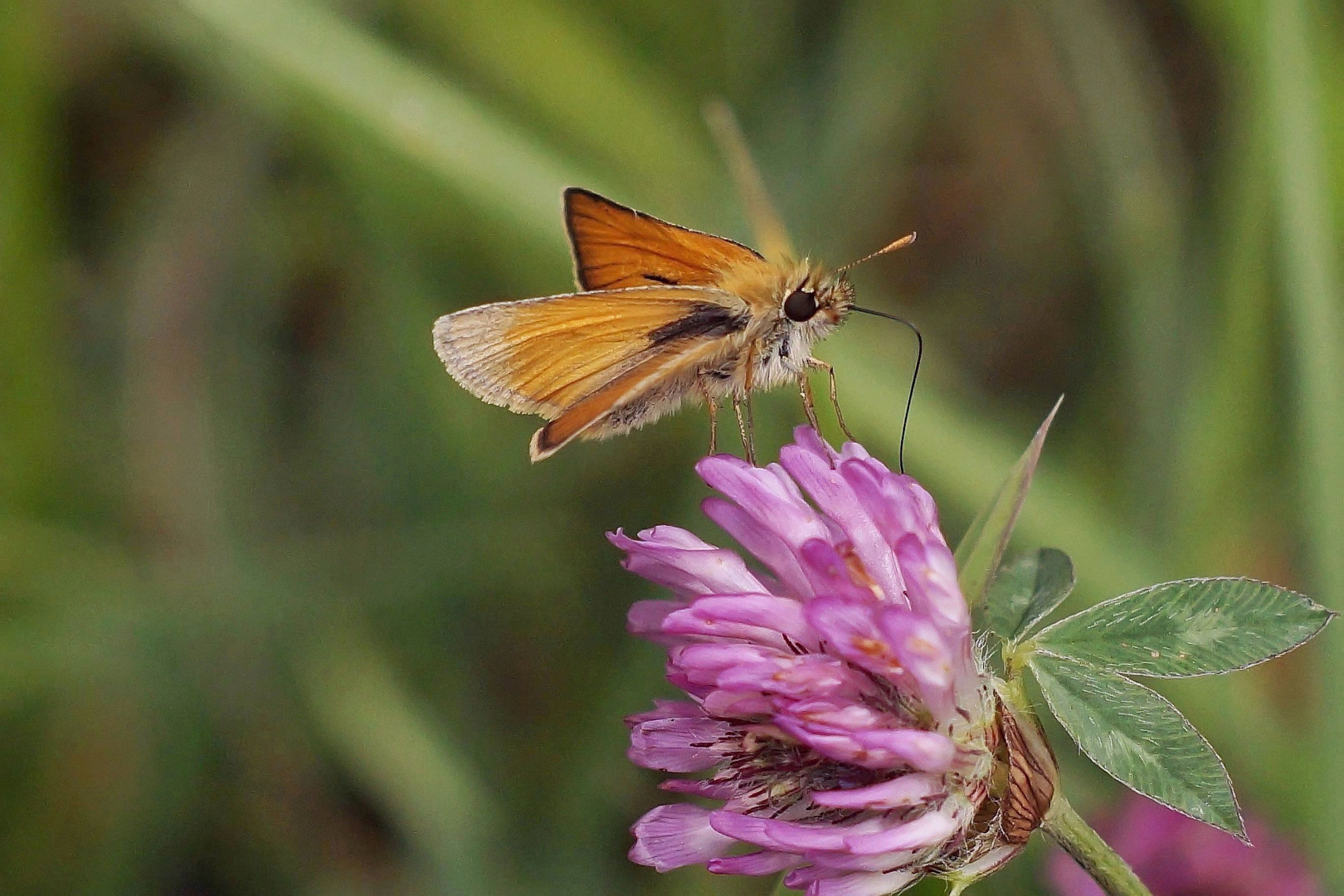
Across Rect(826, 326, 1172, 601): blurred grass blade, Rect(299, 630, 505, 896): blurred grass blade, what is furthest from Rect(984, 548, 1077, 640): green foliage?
Rect(299, 630, 505, 896): blurred grass blade

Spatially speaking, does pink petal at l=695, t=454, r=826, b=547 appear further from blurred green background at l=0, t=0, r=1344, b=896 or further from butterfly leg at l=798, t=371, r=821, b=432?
blurred green background at l=0, t=0, r=1344, b=896

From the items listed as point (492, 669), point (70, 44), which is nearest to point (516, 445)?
point (492, 669)

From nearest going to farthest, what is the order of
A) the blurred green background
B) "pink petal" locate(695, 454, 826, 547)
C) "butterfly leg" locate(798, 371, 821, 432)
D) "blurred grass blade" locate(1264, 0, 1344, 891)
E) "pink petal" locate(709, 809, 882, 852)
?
"pink petal" locate(709, 809, 882, 852)
"pink petal" locate(695, 454, 826, 547)
"butterfly leg" locate(798, 371, 821, 432)
"blurred grass blade" locate(1264, 0, 1344, 891)
the blurred green background

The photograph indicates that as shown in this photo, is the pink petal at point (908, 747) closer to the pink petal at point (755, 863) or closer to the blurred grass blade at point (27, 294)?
the pink petal at point (755, 863)

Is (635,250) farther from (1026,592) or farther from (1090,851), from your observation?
(1090,851)

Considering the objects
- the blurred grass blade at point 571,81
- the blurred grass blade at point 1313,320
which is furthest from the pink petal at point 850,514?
the blurred grass blade at point 571,81
